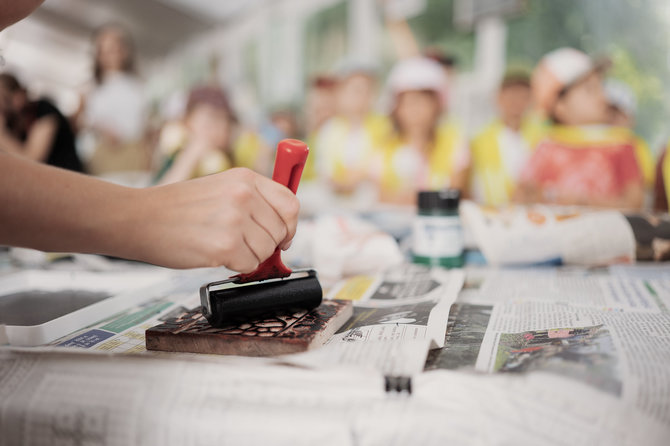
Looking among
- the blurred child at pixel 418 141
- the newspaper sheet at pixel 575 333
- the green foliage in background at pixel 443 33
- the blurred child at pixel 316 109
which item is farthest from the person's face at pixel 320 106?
the newspaper sheet at pixel 575 333

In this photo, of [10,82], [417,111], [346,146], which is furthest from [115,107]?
[417,111]

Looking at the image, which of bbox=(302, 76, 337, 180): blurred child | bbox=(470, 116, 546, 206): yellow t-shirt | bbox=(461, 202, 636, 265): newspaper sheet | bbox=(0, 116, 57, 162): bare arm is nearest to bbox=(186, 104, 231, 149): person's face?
bbox=(302, 76, 337, 180): blurred child

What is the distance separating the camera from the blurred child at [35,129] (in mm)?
1931

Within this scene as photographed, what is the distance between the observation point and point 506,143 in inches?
52.7

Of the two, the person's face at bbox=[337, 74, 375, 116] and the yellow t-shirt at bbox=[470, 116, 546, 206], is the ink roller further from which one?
the person's face at bbox=[337, 74, 375, 116]

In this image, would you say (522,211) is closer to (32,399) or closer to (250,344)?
(250,344)

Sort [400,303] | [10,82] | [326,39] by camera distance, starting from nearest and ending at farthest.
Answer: [400,303], [326,39], [10,82]

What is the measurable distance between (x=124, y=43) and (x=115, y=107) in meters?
0.30

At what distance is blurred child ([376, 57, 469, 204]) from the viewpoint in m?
1.44

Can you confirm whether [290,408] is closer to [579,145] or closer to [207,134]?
[579,145]

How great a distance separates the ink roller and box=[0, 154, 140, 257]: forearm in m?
0.10

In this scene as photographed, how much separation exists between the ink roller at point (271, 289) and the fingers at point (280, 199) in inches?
1.1

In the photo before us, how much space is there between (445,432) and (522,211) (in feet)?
2.30

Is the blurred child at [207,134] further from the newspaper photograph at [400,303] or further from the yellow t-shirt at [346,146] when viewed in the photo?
the newspaper photograph at [400,303]
